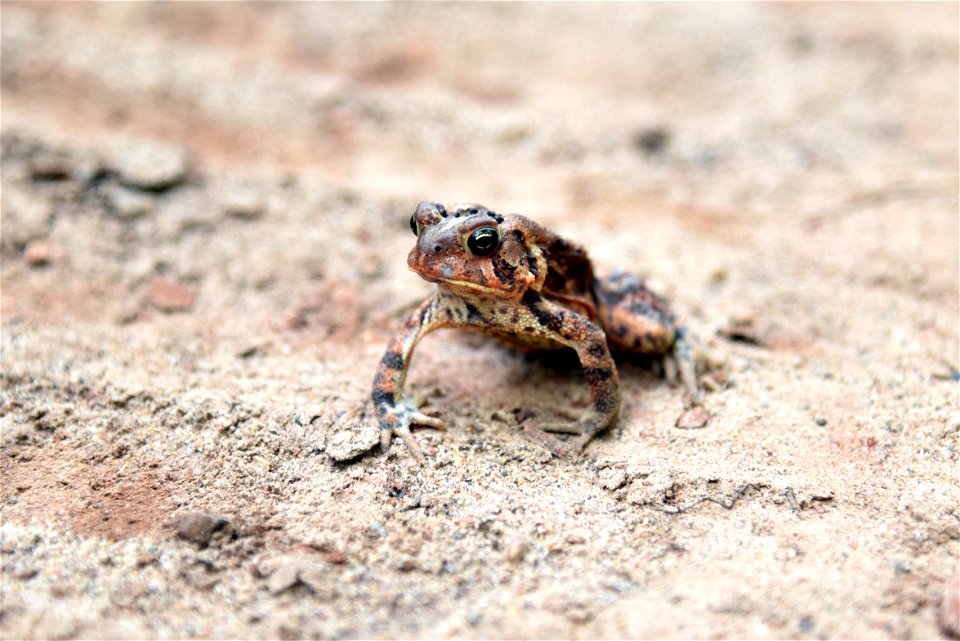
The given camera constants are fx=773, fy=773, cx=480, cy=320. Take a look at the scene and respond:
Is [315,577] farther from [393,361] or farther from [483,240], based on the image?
[483,240]

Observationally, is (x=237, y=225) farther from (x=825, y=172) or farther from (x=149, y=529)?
(x=825, y=172)

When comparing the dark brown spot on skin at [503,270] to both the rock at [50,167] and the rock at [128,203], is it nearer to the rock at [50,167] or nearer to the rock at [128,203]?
the rock at [128,203]

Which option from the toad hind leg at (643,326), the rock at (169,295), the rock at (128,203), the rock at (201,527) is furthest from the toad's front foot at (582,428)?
the rock at (128,203)

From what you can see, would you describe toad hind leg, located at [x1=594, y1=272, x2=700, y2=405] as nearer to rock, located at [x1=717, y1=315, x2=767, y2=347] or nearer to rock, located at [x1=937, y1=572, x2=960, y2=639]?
rock, located at [x1=717, y1=315, x2=767, y2=347]

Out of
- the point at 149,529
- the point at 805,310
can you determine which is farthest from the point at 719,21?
the point at 149,529

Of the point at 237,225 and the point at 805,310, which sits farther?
the point at 237,225

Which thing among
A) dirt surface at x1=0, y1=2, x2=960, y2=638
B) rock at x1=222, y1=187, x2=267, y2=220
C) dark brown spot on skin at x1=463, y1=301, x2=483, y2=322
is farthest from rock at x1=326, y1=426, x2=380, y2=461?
rock at x1=222, y1=187, x2=267, y2=220
